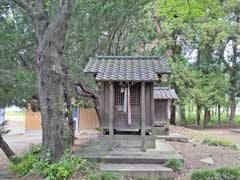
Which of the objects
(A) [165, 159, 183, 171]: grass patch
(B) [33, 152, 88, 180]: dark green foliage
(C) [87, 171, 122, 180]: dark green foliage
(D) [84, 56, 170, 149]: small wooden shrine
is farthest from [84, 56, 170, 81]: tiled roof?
(C) [87, 171, 122, 180]: dark green foliage

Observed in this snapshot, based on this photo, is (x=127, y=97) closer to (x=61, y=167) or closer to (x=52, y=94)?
(x=52, y=94)

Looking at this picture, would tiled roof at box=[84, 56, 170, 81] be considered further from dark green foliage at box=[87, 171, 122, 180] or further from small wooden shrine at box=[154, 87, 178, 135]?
small wooden shrine at box=[154, 87, 178, 135]

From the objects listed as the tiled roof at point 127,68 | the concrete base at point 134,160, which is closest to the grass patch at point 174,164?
the concrete base at point 134,160

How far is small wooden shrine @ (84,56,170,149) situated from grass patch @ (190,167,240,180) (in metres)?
2.15

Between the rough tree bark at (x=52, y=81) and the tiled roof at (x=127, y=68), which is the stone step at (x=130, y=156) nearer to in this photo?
the rough tree bark at (x=52, y=81)

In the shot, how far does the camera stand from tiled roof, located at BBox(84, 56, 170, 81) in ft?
24.3

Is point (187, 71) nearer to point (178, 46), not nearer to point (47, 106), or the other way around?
point (178, 46)

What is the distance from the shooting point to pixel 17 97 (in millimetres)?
7539

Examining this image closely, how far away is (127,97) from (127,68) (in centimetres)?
80

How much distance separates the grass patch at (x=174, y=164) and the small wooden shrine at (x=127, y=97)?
1.18 m

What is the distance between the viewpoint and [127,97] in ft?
25.1

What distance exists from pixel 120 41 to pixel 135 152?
684 cm

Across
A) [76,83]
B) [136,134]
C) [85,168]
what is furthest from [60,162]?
[76,83]

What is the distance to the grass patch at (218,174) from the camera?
5.43m
